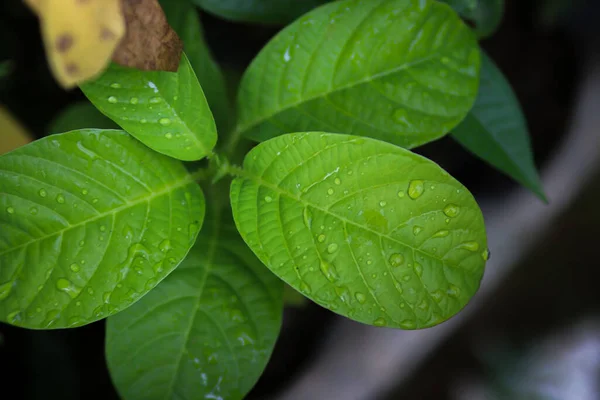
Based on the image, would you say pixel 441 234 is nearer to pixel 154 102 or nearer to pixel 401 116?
pixel 401 116

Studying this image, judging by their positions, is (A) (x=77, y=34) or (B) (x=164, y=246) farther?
(B) (x=164, y=246)

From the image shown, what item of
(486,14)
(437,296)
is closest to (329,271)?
(437,296)

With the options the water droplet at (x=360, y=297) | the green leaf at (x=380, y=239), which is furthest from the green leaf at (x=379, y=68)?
the water droplet at (x=360, y=297)

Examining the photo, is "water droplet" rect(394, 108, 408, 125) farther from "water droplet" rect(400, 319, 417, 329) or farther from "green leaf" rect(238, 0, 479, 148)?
Answer: "water droplet" rect(400, 319, 417, 329)

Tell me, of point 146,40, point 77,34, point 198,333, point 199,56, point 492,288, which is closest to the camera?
point 77,34

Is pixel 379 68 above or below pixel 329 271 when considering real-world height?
above
